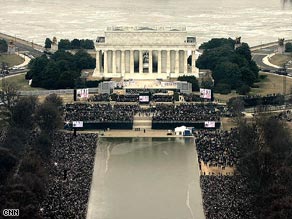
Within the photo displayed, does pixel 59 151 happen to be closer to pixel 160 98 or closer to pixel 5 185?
pixel 5 185

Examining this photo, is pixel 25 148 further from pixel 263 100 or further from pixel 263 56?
pixel 263 56

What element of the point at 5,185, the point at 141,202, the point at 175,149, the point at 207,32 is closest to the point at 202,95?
the point at 175,149

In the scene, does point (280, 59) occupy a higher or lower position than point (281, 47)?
lower

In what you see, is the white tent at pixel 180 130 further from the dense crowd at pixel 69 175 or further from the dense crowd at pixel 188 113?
the dense crowd at pixel 69 175

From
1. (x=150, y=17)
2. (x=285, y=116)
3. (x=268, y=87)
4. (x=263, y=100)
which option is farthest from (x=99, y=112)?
(x=150, y=17)

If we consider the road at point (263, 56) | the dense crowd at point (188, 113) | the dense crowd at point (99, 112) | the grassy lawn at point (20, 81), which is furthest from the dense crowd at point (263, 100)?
the grassy lawn at point (20, 81)
